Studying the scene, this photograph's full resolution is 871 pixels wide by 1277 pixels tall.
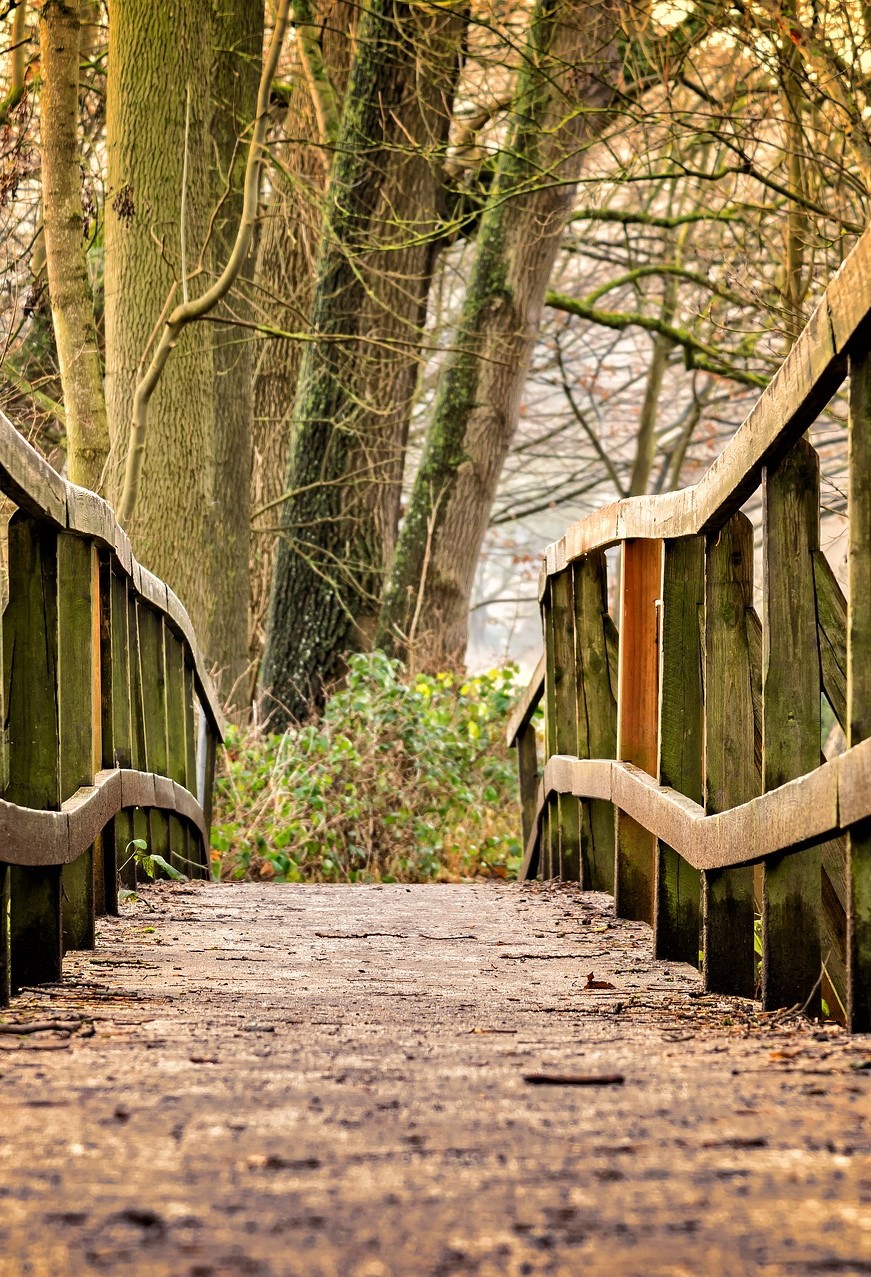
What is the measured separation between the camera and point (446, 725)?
10.2m

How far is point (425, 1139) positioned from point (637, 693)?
9.45 feet

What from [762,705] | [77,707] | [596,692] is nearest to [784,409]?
[762,705]

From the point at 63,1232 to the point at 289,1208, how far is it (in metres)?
0.20

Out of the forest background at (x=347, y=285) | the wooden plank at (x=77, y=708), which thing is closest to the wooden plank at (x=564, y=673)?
the forest background at (x=347, y=285)

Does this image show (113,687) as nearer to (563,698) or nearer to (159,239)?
(563,698)

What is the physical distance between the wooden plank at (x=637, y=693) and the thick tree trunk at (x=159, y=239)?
562cm

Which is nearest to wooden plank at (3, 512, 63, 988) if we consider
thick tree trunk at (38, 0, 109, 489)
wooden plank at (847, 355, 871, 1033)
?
wooden plank at (847, 355, 871, 1033)

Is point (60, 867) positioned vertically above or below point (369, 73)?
below

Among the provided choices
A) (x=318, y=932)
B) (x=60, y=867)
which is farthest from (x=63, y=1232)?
(x=318, y=932)

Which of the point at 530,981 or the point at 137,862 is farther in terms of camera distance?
the point at 137,862

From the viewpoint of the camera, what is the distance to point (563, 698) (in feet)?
19.3

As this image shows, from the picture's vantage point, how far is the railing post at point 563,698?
586 cm

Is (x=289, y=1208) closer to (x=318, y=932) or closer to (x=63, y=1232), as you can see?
(x=63, y=1232)

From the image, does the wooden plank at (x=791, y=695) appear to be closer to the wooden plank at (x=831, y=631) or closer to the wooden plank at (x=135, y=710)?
the wooden plank at (x=831, y=631)
